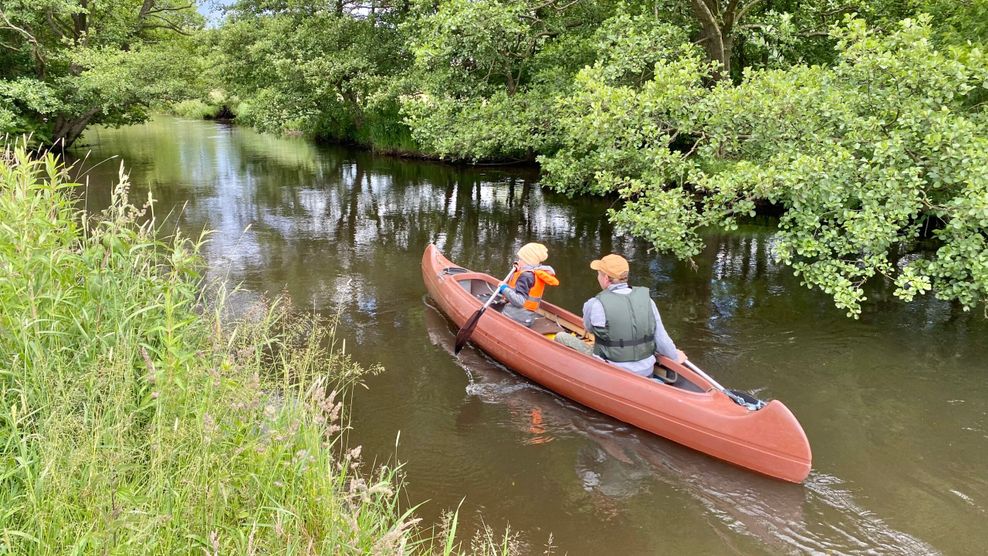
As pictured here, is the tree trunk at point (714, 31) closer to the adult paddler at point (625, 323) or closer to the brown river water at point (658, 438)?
the brown river water at point (658, 438)

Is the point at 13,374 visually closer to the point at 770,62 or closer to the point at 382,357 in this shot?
the point at 382,357

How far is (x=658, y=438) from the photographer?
206 inches

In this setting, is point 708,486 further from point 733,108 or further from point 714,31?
point 714,31

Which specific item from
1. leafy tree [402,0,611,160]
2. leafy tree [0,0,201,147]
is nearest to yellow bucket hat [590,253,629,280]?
leafy tree [402,0,611,160]

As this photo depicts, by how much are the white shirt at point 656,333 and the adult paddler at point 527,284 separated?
113 cm

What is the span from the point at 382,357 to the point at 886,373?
5329 mm

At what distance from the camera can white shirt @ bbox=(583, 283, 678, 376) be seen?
17.4 feet

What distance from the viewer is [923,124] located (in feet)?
19.7

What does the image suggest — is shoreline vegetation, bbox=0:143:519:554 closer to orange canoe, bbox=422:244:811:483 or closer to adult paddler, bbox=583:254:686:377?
orange canoe, bbox=422:244:811:483

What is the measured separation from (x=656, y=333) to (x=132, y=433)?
4.01 meters

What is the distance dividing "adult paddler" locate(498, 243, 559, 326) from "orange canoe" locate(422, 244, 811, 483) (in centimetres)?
20

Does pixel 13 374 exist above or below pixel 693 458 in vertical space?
above

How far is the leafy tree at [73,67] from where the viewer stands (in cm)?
1580

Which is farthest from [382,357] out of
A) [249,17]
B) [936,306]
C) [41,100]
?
[249,17]
